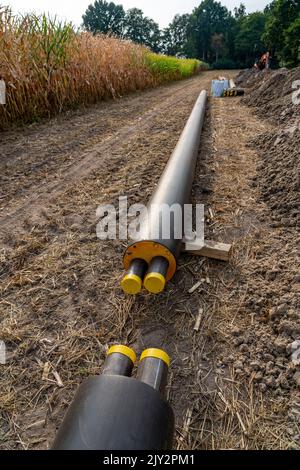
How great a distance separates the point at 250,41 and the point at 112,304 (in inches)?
2351

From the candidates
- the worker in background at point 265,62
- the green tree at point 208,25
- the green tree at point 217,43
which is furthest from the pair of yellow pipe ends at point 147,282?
the green tree at point 208,25

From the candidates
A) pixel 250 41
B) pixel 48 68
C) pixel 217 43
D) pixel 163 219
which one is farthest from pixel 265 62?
pixel 217 43

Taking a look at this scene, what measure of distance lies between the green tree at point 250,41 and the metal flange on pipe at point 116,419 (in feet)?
187

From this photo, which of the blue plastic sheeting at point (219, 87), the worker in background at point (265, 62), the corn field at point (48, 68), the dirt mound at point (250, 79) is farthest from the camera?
the worker in background at point (265, 62)

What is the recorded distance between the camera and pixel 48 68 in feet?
17.9

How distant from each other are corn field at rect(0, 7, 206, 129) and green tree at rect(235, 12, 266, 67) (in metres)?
49.8

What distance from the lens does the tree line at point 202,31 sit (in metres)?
50.0

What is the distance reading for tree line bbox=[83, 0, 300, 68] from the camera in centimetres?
4997

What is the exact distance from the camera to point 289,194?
8.20 ft

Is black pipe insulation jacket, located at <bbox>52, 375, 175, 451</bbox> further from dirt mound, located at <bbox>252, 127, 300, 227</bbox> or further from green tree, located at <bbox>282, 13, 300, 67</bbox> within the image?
green tree, located at <bbox>282, 13, 300, 67</bbox>

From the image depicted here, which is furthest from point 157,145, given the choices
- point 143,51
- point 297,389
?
point 143,51

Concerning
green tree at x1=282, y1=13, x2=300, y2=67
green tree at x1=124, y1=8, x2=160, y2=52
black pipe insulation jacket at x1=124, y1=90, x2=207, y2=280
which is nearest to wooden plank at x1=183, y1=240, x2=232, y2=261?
black pipe insulation jacket at x1=124, y1=90, x2=207, y2=280

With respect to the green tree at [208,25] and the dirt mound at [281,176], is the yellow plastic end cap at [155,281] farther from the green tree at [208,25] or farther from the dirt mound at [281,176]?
the green tree at [208,25]

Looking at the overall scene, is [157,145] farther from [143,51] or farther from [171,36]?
[171,36]
